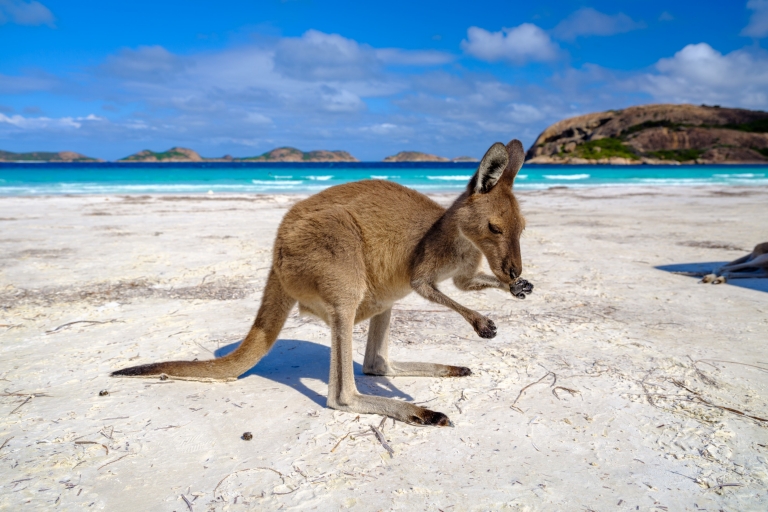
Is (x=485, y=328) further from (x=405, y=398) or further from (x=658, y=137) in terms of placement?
(x=658, y=137)

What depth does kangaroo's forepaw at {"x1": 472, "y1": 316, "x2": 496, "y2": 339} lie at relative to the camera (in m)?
2.70

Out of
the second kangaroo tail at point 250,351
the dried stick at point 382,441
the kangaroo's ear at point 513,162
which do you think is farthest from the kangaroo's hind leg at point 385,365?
the kangaroo's ear at point 513,162

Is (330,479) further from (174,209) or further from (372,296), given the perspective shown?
(174,209)

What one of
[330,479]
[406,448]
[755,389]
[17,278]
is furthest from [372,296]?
[17,278]

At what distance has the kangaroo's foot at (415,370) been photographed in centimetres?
334

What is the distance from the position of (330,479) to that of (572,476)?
1.04 m

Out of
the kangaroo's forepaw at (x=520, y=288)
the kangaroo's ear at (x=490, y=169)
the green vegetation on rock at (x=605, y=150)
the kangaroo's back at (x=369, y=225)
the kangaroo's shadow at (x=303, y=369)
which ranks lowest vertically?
the kangaroo's shadow at (x=303, y=369)

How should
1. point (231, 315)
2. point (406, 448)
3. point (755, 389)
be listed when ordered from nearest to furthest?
point (406, 448) < point (755, 389) < point (231, 315)

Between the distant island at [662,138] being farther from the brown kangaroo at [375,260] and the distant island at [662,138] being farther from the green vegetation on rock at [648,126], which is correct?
the brown kangaroo at [375,260]

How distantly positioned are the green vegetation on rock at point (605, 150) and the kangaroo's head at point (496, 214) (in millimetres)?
69268

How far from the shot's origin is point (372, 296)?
9.92 feet

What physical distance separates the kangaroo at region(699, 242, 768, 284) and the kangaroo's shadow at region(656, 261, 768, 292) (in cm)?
6

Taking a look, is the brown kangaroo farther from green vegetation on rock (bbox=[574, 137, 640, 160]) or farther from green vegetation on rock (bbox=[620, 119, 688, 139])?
green vegetation on rock (bbox=[620, 119, 688, 139])

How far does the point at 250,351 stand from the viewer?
122 inches
